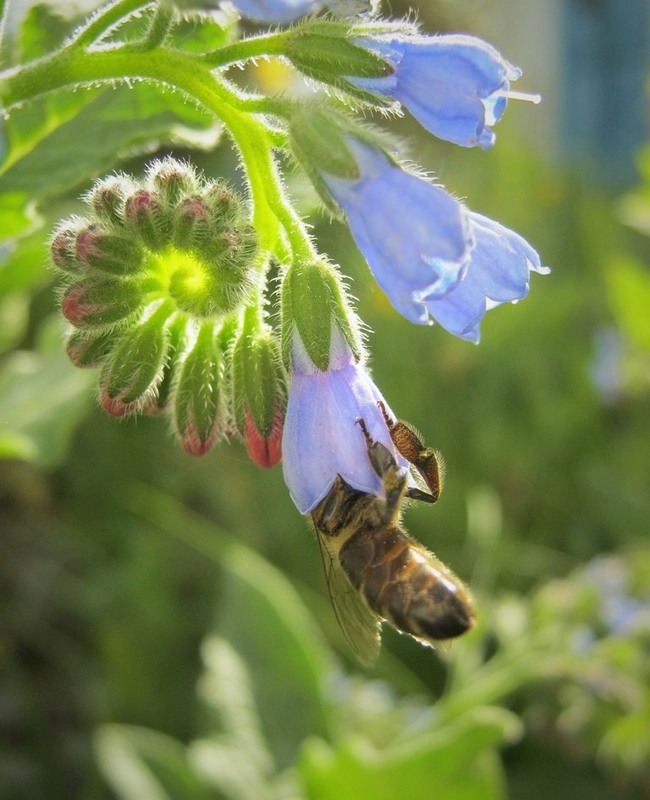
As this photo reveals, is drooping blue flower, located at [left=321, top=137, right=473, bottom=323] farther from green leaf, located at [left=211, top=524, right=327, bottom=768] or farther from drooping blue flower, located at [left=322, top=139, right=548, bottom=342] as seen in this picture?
green leaf, located at [left=211, top=524, right=327, bottom=768]

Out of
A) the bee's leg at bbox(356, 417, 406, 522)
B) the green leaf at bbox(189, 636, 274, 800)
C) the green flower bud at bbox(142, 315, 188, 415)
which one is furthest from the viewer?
the green leaf at bbox(189, 636, 274, 800)

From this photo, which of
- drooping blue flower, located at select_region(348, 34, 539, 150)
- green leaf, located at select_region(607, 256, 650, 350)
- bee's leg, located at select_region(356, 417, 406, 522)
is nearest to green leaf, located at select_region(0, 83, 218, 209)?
drooping blue flower, located at select_region(348, 34, 539, 150)

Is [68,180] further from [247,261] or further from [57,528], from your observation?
[57,528]

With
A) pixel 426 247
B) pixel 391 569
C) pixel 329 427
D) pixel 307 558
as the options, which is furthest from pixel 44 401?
pixel 307 558

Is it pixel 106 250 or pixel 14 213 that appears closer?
pixel 106 250

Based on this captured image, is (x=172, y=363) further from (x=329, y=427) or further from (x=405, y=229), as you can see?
(x=405, y=229)

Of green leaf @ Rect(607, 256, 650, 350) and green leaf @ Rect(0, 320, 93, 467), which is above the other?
green leaf @ Rect(607, 256, 650, 350)
